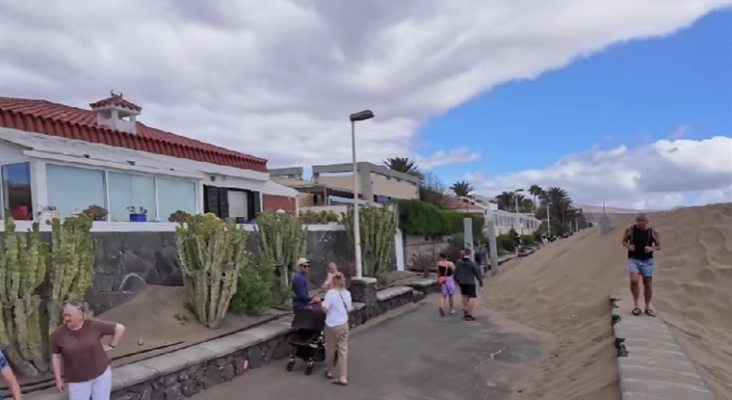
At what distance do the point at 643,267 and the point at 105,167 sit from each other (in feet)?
34.1

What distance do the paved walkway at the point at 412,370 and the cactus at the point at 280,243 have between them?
2.10m

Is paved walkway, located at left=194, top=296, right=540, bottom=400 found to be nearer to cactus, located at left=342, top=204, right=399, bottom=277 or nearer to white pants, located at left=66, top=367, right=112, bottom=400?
white pants, located at left=66, top=367, right=112, bottom=400

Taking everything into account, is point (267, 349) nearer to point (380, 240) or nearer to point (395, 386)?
point (395, 386)

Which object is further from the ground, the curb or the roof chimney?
the roof chimney

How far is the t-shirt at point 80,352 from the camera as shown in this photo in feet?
17.4

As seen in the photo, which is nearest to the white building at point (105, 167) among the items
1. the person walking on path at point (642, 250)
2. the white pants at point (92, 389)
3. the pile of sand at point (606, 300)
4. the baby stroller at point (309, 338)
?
the baby stroller at point (309, 338)

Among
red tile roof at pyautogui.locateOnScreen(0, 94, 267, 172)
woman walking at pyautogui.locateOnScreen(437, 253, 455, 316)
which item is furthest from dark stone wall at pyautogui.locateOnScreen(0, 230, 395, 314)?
woman walking at pyautogui.locateOnScreen(437, 253, 455, 316)

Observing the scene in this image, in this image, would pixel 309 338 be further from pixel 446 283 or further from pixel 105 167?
pixel 446 283

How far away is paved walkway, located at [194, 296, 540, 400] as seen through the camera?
762 centimetres

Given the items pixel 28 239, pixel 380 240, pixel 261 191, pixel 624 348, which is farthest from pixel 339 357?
pixel 261 191

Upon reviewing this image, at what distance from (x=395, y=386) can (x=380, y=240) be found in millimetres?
8730

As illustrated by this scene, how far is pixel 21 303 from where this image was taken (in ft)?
21.4

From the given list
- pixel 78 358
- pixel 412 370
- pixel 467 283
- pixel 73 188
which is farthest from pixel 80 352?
pixel 467 283

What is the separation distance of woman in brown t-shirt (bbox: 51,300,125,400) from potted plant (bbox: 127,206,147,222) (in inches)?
258
